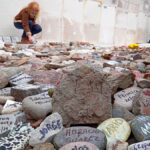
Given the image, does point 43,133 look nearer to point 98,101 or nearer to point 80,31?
point 98,101

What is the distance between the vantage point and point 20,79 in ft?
7.70

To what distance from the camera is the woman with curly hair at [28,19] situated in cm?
670

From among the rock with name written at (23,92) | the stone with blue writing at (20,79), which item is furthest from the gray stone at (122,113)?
the stone with blue writing at (20,79)

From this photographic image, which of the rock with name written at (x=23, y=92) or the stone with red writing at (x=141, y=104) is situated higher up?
the stone with red writing at (x=141, y=104)

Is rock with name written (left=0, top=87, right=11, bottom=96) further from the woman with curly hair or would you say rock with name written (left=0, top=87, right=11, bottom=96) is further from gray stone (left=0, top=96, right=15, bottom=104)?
the woman with curly hair

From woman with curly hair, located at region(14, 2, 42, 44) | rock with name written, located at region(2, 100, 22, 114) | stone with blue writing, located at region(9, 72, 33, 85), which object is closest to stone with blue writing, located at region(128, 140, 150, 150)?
rock with name written, located at region(2, 100, 22, 114)

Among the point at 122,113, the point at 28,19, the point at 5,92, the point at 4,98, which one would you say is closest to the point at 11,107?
the point at 4,98

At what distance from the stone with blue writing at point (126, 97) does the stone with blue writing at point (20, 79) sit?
2.23 ft

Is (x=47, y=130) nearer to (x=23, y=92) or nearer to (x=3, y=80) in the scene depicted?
(x=23, y=92)

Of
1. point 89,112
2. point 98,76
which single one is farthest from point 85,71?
point 89,112

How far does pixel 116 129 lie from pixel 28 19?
569 centimetres

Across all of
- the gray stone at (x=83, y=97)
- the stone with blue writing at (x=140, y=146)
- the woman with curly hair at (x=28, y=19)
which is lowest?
the woman with curly hair at (x=28, y=19)

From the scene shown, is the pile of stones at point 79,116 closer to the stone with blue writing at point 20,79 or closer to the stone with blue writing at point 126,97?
the stone with blue writing at point 126,97

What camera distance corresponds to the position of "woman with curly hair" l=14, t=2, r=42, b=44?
264 inches
